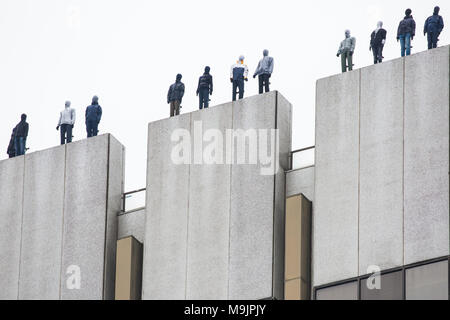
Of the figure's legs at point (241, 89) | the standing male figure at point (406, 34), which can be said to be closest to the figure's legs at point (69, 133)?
the figure's legs at point (241, 89)

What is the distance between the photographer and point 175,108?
59.0 meters

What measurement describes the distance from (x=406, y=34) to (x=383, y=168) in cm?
596

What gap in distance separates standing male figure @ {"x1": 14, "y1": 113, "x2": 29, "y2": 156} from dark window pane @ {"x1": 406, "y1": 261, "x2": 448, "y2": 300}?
17456 mm

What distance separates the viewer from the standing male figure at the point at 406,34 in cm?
5553

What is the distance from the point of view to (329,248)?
52219 millimetres

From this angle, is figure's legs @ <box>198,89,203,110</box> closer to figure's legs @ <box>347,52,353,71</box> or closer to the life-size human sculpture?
figure's legs @ <box>347,52,353,71</box>

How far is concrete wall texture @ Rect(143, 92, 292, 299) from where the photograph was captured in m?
53.2

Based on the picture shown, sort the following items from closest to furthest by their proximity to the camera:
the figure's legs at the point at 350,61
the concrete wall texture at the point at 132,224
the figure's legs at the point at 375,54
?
the figure's legs at the point at 375,54 → the figure's legs at the point at 350,61 → the concrete wall texture at the point at 132,224

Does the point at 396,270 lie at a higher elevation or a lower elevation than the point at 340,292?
higher

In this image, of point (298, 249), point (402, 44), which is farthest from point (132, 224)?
point (402, 44)

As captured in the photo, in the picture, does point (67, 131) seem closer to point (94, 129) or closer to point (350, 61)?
point (94, 129)

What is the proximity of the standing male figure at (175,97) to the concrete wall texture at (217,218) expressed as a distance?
2042 millimetres

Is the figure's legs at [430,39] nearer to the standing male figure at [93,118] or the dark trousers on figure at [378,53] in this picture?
the dark trousers on figure at [378,53]

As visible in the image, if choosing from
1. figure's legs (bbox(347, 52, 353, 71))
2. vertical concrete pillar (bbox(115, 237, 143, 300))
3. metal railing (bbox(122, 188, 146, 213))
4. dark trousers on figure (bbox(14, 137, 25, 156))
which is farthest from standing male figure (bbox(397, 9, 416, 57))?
dark trousers on figure (bbox(14, 137, 25, 156))
